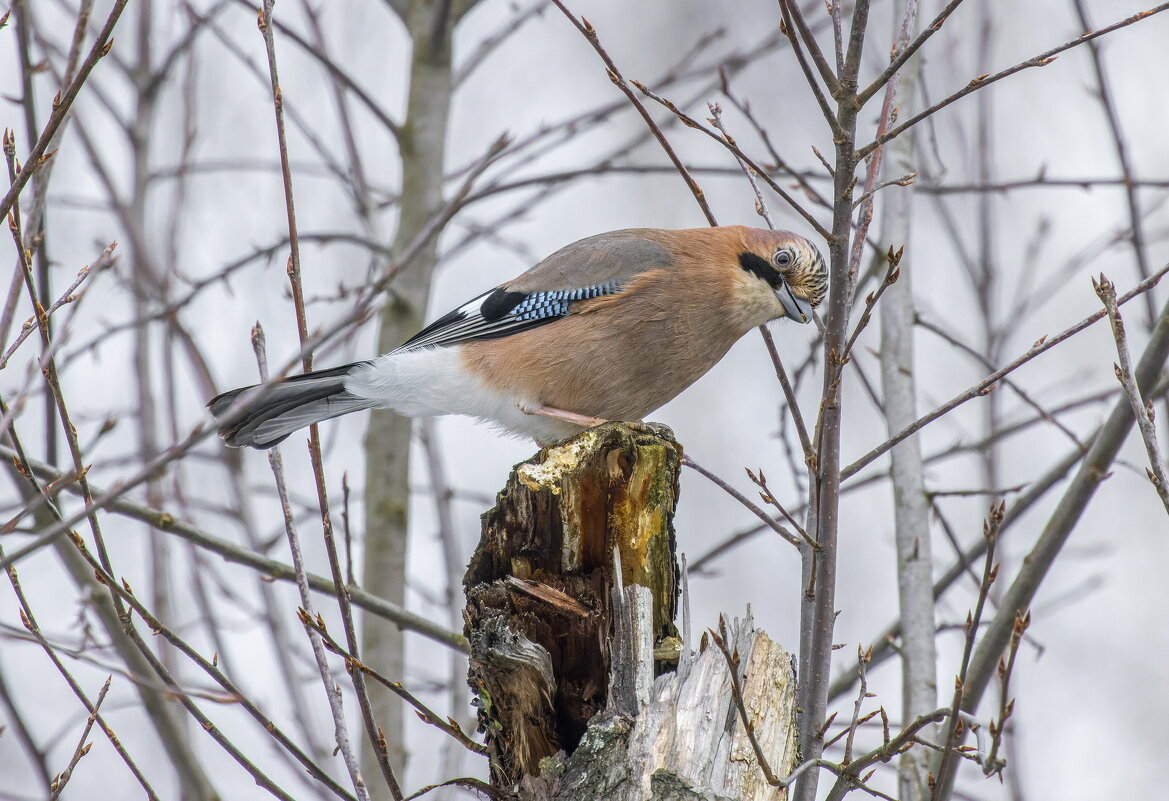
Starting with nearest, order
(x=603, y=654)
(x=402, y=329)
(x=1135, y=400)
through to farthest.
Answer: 1. (x=1135, y=400)
2. (x=603, y=654)
3. (x=402, y=329)

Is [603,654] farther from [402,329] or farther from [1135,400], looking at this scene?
[402,329]

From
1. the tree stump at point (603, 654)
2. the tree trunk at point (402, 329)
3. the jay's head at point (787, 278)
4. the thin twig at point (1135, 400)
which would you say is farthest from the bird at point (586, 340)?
the thin twig at point (1135, 400)

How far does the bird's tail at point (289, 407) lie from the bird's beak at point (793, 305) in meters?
1.82

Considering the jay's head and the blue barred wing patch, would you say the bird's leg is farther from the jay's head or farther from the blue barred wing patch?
the jay's head

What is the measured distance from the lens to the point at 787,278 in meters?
4.79

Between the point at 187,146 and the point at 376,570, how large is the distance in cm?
230

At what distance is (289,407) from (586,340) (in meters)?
1.25

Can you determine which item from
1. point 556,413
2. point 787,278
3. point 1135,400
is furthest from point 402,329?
point 1135,400

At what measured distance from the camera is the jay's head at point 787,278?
4.75m

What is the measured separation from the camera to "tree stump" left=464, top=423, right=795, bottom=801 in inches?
102

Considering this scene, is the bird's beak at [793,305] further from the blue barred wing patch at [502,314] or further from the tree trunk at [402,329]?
the tree trunk at [402,329]

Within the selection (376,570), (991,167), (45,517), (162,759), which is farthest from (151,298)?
(162,759)

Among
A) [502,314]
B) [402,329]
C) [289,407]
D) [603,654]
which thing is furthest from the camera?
[402,329]

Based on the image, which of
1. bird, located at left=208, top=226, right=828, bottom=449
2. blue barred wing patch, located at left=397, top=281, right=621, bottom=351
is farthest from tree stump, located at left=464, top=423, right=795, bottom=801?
blue barred wing patch, located at left=397, top=281, right=621, bottom=351
